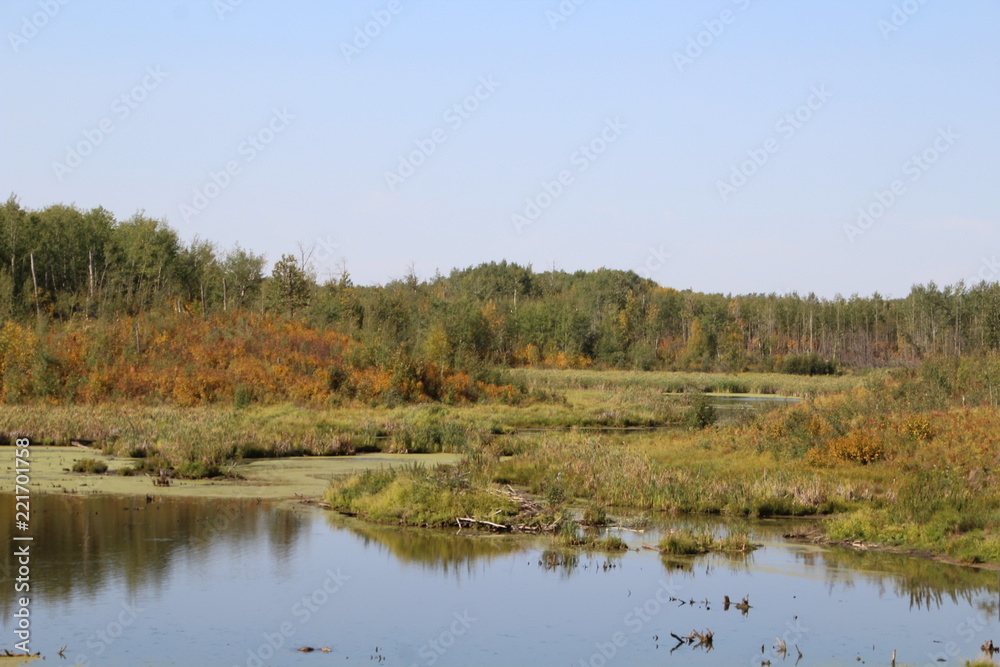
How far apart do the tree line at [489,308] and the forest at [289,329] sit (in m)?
0.18

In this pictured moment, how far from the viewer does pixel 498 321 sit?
298 feet

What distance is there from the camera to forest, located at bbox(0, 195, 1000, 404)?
42.9 metres

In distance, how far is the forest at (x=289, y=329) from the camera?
1688 inches

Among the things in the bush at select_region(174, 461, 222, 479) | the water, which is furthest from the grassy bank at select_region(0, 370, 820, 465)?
the water

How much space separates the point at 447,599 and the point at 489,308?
264 feet

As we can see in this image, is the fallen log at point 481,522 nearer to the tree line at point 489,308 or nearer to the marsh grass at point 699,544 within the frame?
the marsh grass at point 699,544

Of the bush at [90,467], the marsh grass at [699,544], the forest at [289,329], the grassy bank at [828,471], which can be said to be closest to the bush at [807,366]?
the forest at [289,329]

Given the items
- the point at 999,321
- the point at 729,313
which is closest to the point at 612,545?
the point at 999,321

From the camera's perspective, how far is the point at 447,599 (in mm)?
14852

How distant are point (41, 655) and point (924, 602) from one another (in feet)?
39.7

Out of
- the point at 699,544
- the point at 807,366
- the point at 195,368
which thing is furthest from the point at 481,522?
the point at 807,366

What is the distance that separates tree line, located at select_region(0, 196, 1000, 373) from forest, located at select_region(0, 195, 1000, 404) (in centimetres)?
18

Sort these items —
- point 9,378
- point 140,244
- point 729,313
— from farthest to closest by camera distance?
point 729,313 → point 140,244 → point 9,378

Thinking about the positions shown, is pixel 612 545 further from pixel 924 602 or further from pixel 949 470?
pixel 949 470
